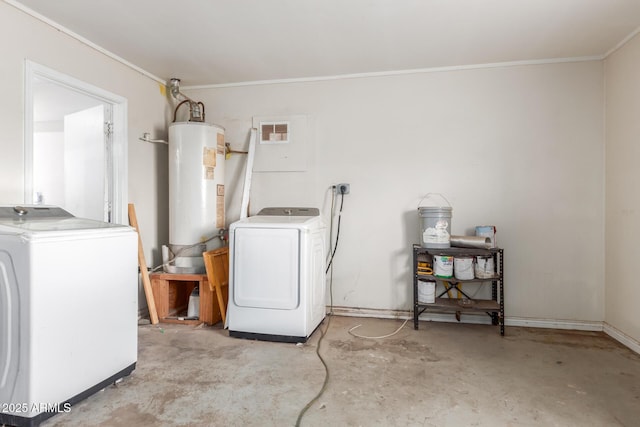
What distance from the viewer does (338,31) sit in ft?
8.99

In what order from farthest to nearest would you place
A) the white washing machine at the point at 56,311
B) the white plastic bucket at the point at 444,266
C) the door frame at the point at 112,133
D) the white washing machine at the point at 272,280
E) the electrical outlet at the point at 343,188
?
the electrical outlet at the point at 343,188
the white plastic bucket at the point at 444,266
the white washing machine at the point at 272,280
the door frame at the point at 112,133
the white washing machine at the point at 56,311

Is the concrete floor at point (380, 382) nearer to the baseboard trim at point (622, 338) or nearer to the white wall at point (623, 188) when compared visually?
the baseboard trim at point (622, 338)

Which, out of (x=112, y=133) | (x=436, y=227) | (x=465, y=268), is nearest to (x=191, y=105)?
(x=112, y=133)

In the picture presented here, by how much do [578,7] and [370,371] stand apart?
2.73 meters

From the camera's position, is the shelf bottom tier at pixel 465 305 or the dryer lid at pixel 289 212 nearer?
the shelf bottom tier at pixel 465 305

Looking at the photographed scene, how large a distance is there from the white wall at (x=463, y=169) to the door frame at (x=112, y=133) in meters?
1.08

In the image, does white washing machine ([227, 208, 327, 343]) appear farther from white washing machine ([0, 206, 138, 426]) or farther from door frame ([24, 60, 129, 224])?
door frame ([24, 60, 129, 224])

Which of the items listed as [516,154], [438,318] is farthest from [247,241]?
[516,154]

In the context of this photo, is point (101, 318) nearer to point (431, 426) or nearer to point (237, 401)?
point (237, 401)

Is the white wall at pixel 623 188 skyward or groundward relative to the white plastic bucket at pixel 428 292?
skyward

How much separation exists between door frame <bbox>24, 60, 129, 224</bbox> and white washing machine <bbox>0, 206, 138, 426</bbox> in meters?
0.52

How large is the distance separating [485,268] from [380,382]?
4.90 feet

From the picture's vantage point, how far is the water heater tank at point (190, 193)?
3.41 metres

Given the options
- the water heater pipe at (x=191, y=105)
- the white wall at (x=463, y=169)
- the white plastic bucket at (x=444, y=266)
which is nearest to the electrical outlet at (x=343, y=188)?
the white wall at (x=463, y=169)
